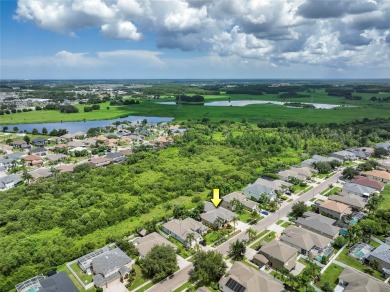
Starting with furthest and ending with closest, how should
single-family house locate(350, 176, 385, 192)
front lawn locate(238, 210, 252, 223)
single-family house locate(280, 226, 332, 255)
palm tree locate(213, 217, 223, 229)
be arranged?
1. single-family house locate(350, 176, 385, 192)
2. front lawn locate(238, 210, 252, 223)
3. palm tree locate(213, 217, 223, 229)
4. single-family house locate(280, 226, 332, 255)

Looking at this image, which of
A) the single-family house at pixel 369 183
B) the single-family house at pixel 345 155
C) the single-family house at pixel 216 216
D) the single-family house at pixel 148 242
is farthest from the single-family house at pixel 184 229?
the single-family house at pixel 345 155

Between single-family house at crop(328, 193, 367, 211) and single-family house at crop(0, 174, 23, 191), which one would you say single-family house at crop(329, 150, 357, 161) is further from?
single-family house at crop(0, 174, 23, 191)

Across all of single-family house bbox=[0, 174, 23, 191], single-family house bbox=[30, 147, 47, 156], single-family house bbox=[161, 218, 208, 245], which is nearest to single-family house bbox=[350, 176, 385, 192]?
single-family house bbox=[161, 218, 208, 245]

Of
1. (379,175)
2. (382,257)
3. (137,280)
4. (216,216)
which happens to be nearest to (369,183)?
(379,175)

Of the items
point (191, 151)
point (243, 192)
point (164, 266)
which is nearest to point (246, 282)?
point (164, 266)

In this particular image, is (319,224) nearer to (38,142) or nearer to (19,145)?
(38,142)

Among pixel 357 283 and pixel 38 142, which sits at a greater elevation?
pixel 38 142
